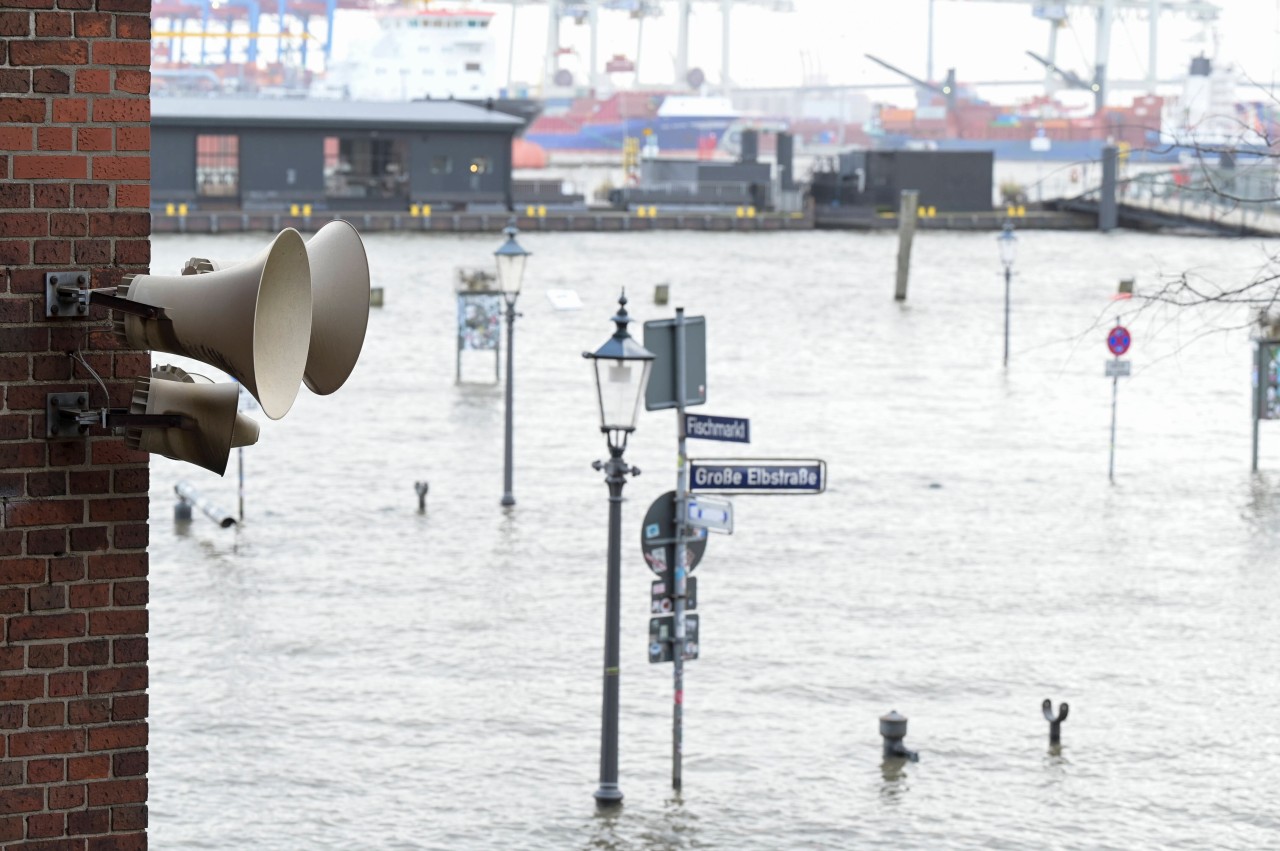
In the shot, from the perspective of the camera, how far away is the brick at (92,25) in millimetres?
4574

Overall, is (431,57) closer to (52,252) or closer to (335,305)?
(335,305)

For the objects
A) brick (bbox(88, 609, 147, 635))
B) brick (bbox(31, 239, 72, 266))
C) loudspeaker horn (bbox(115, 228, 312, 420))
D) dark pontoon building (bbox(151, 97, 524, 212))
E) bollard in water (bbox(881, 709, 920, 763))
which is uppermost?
dark pontoon building (bbox(151, 97, 524, 212))

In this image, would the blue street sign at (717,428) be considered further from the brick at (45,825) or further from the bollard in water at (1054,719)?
the brick at (45,825)

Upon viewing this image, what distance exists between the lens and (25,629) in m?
4.69

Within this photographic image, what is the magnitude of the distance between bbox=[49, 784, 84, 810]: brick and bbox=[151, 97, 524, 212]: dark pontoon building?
7580 cm

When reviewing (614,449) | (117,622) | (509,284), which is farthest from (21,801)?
(509,284)

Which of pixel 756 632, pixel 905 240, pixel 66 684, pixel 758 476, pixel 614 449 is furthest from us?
pixel 905 240

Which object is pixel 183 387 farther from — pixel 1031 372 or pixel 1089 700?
pixel 1031 372

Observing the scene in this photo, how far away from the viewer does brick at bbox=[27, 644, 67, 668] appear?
15.4 ft

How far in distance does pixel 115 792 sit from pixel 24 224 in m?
1.29

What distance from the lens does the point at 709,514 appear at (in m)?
12.4

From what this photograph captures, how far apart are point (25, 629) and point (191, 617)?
12208mm

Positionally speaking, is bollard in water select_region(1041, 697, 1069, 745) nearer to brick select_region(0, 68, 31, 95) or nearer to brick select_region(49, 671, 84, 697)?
brick select_region(49, 671, 84, 697)

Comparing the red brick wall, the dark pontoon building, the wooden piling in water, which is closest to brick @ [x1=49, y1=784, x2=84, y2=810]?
the red brick wall
